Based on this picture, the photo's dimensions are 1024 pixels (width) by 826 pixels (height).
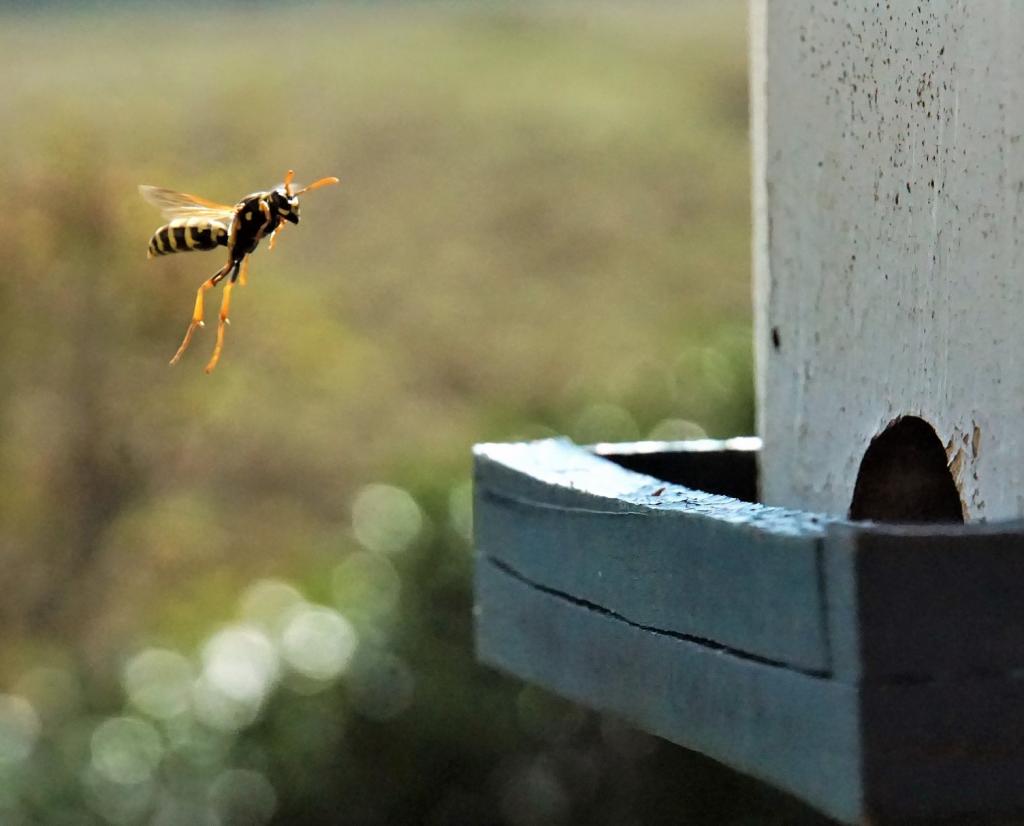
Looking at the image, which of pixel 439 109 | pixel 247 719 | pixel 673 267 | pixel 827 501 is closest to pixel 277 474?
pixel 673 267

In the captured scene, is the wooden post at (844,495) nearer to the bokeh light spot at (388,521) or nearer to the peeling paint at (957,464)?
the peeling paint at (957,464)

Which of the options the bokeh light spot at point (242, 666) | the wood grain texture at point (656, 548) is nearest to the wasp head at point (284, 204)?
the wood grain texture at point (656, 548)

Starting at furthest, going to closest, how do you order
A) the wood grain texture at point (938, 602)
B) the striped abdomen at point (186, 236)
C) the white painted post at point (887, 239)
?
the striped abdomen at point (186, 236) → the white painted post at point (887, 239) → the wood grain texture at point (938, 602)

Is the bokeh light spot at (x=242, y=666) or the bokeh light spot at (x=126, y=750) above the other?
the bokeh light spot at (x=242, y=666)

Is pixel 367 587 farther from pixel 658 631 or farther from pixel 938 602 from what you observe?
pixel 938 602

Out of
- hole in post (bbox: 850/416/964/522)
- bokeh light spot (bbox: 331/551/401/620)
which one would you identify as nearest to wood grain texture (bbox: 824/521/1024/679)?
hole in post (bbox: 850/416/964/522)

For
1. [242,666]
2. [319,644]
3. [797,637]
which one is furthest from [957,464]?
[242,666]

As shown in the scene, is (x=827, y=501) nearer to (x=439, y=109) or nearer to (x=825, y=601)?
(x=825, y=601)
